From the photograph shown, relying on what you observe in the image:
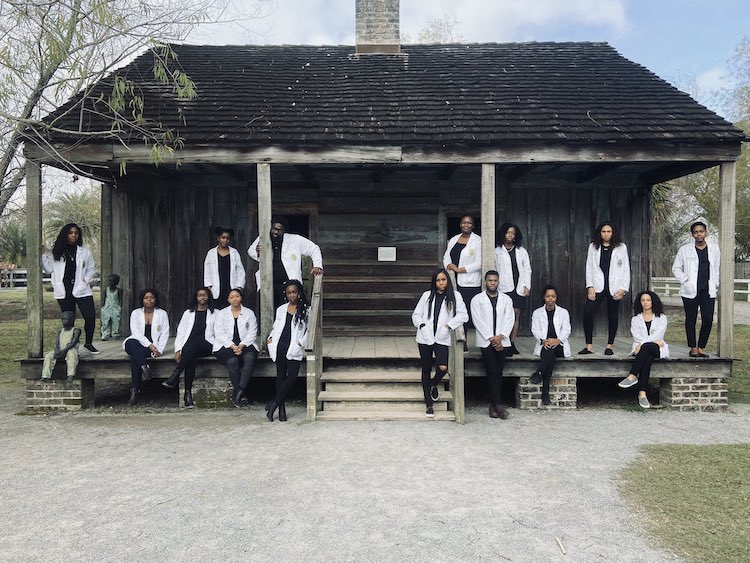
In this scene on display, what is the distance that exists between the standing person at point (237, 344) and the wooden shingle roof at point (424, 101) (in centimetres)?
206

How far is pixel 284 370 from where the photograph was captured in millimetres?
6180

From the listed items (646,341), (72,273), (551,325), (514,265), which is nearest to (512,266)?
(514,265)

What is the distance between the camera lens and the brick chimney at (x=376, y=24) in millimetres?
10289

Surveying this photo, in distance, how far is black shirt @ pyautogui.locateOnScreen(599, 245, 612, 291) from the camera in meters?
6.91

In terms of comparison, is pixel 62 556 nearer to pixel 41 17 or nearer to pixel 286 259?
pixel 286 259

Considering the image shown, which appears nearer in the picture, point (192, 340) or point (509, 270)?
point (192, 340)

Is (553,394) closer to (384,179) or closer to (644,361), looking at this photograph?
(644,361)

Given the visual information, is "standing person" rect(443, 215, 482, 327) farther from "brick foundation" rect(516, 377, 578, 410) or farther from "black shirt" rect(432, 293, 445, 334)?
"brick foundation" rect(516, 377, 578, 410)

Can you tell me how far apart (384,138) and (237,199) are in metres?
3.13

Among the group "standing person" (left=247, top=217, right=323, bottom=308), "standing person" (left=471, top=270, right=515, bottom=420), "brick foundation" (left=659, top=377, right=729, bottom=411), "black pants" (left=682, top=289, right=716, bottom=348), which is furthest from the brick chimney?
"brick foundation" (left=659, top=377, right=729, bottom=411)

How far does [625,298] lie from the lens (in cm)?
866

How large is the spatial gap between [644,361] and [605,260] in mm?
1330

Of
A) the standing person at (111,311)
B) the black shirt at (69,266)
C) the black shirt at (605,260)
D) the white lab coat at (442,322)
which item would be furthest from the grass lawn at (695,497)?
the standing person at (111,311)

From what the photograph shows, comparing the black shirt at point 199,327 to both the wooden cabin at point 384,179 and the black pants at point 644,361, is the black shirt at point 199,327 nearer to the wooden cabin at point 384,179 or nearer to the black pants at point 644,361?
the wooden cabin at point 384,179
